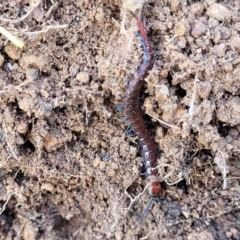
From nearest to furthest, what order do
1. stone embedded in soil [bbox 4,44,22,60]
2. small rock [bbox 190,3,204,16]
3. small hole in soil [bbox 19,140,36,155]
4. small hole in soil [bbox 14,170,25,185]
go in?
stone embedded in soil [bbox 4,44,22,60] < small rock [bbox 190,3,204,16] < small hole in soil [bbox 19,140,36,155] < small hole in soil [bbox 14,170,25,185]

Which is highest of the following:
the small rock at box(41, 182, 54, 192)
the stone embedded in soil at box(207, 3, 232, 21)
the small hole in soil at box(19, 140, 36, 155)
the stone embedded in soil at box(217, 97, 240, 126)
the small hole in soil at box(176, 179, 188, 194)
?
the stone embedded in soil at box(207, 3, 232, 21)

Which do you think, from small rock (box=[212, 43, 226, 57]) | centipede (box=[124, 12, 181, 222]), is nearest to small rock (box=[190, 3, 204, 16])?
small rock (box=[212, 43, 226, 57])

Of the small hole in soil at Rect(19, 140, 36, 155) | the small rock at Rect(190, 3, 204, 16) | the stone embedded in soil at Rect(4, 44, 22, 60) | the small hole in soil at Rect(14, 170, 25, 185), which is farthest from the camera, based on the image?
the small hole in soil at Rect(14, 170, 25, 185)

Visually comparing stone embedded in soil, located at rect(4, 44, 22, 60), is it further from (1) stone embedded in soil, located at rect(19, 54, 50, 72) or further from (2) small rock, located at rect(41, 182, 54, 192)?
(2) small rock, located at rect(41, 182, 54, 192)

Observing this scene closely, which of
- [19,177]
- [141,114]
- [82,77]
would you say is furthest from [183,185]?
[19,177]

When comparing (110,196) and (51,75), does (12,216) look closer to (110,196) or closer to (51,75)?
(110,196)

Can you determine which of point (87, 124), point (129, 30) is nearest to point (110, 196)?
point (87, 124)

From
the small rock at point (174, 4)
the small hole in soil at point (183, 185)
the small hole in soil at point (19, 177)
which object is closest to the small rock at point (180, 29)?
the small rock at point (174, 4)
